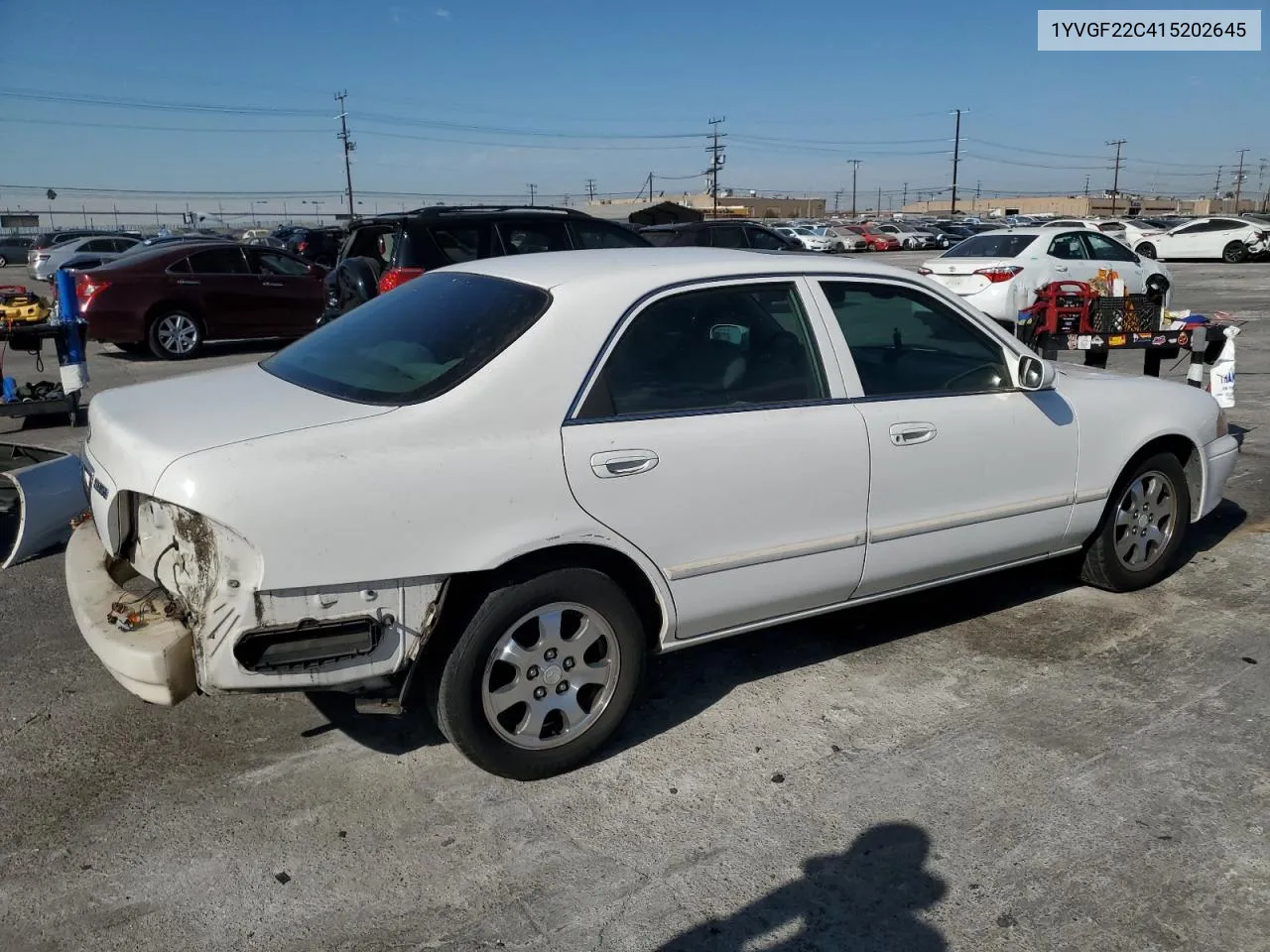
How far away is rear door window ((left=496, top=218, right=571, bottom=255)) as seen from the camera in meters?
10.6

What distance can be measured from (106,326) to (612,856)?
12.6 m

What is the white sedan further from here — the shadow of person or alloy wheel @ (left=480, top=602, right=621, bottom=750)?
the shadow of person

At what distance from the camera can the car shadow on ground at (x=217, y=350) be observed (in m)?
14.2

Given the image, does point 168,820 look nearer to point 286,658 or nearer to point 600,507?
point 286,658

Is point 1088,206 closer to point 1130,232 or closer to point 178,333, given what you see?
point 1130,232

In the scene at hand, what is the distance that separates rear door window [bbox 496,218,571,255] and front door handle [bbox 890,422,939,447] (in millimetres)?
7079

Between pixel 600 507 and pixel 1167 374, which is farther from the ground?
pixel 600 507

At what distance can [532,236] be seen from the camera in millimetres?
10734

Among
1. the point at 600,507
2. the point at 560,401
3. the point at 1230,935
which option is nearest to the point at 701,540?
the point at 600,507

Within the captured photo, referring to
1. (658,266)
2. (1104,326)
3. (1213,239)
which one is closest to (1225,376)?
(1104,326)

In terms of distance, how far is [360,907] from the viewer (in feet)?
9.10

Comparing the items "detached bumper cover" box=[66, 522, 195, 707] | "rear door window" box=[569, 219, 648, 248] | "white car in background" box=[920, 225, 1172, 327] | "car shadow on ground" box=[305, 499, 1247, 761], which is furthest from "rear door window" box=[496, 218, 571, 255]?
"detached bumper cover" box=[66, 522, 195, 707]

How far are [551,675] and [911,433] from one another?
1.63 m

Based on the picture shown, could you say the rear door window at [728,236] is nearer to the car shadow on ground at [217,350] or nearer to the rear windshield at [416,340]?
the car shadow on ground at [217,350]
